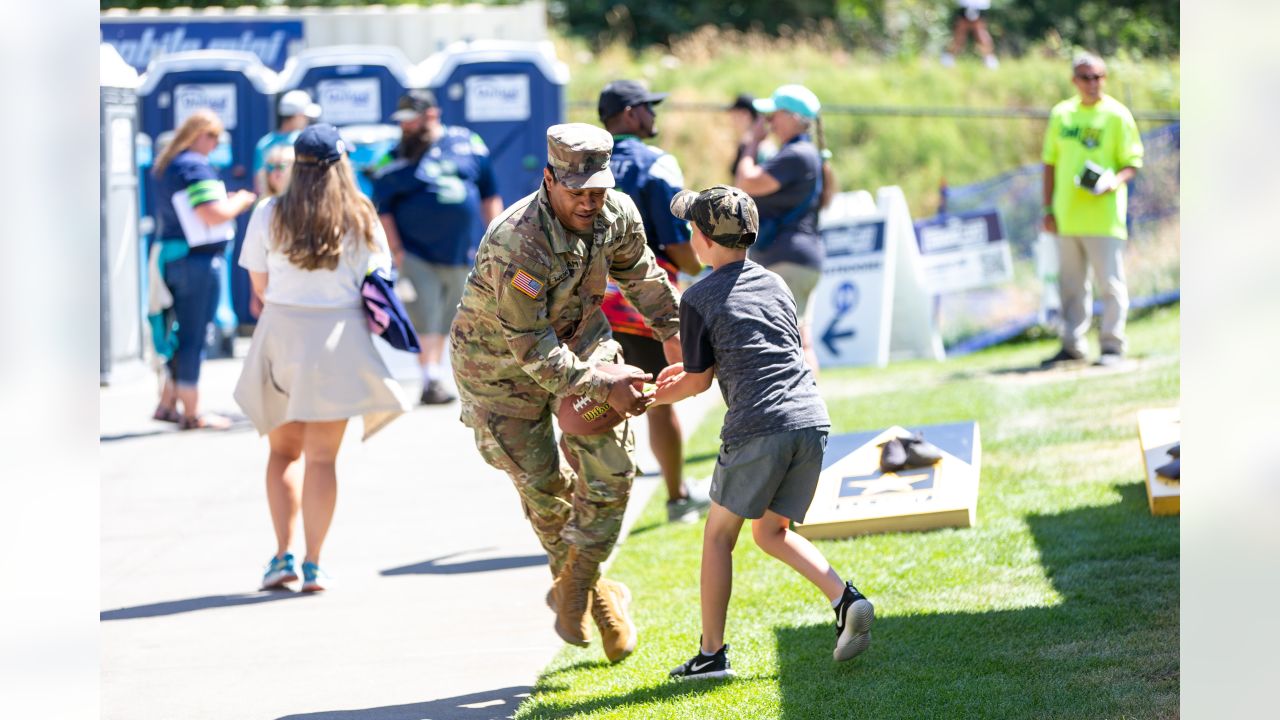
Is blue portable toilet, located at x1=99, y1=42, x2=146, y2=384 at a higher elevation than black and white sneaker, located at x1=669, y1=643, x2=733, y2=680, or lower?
higher

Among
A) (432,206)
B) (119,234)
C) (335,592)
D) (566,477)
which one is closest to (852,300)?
(432,206)

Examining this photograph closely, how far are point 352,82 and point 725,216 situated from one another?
10198mm

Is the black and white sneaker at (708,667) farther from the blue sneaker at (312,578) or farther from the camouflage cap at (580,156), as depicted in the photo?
the blue sneaker at (312,578)

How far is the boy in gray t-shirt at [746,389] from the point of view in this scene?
469 centimetres

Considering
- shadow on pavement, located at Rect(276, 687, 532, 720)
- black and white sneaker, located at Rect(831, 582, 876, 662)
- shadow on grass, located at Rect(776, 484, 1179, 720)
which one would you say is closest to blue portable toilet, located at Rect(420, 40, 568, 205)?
shadow on grass, located at Rect(776, 484, 1179, 720)

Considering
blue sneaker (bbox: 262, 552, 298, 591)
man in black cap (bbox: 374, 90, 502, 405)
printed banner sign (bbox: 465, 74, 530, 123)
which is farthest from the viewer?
printed banner sign (bbox: 465, 74, 530, 123)

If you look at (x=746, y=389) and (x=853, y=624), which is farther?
(x=853, y=624)

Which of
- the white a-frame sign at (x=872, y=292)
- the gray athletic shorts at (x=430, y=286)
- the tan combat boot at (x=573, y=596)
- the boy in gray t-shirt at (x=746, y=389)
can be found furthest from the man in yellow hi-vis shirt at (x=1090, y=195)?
the tan combat boot at (x=573, y=596)

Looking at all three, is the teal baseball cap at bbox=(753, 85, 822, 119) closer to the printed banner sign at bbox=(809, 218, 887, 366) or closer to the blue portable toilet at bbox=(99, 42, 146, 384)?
the printed banner sign at bbox=(809, 218, 887, 366)

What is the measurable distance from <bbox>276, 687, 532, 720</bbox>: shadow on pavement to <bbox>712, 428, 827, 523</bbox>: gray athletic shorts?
38.8 inches

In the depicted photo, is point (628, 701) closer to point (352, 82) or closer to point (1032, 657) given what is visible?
point (1032, 657)

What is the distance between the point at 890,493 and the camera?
6.84 m

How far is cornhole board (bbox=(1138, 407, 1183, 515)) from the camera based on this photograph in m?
6.52
